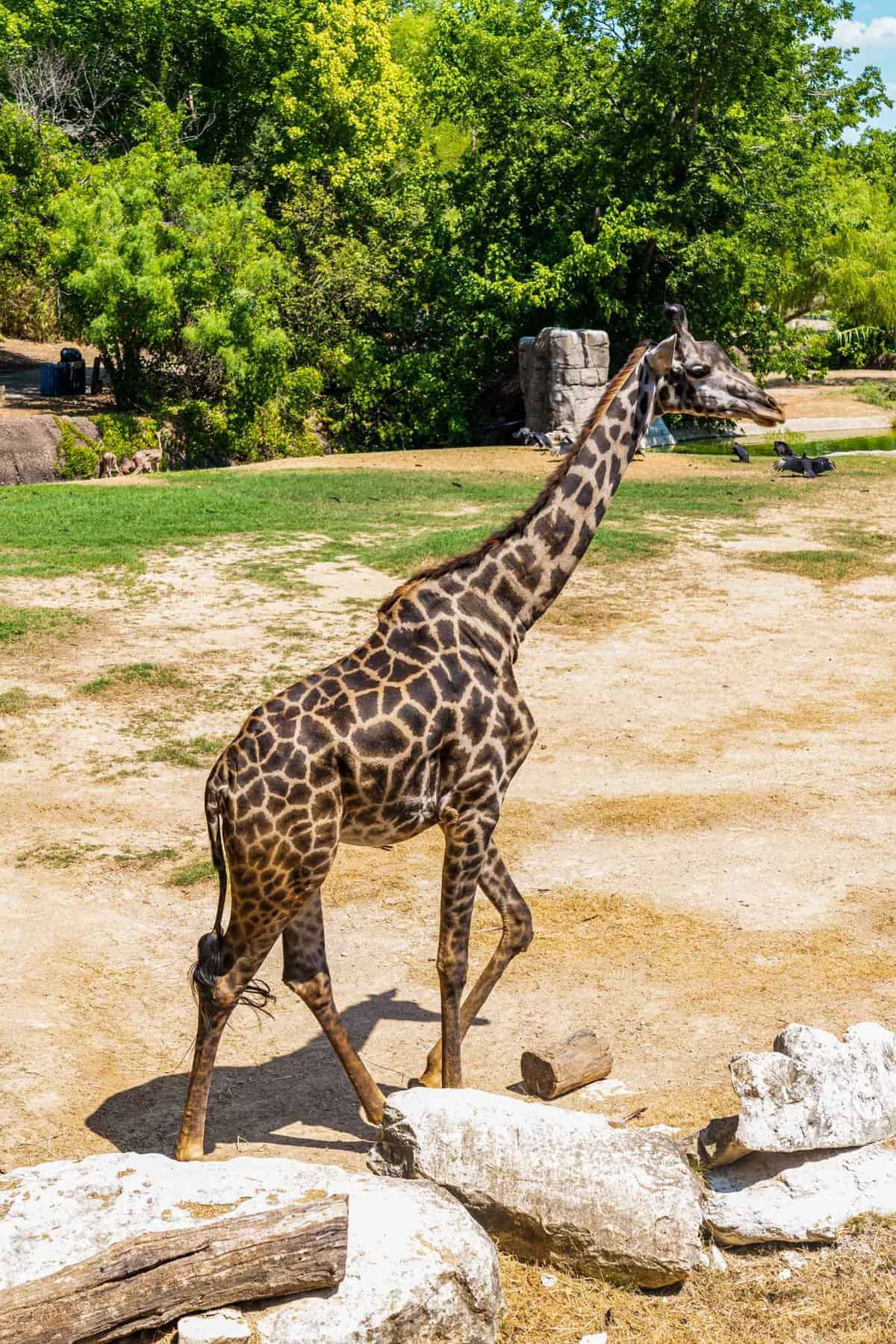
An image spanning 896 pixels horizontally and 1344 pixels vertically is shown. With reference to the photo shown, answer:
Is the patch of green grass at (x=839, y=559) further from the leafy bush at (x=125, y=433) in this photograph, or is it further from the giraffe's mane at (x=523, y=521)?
the leafy bush at (x=125, y=433)

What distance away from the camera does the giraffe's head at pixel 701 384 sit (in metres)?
6.95

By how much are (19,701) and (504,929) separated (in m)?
6.68

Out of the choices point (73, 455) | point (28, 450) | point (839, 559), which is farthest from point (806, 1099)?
point (73, 455)

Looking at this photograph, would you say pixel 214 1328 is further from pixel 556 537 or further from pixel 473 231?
pixel 473 231

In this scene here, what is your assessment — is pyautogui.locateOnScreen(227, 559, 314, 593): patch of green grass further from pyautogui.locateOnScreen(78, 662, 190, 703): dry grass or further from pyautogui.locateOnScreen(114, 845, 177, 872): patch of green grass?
pyautogui.locateOnScreen(114, 845, 177, 872): patch of green grass

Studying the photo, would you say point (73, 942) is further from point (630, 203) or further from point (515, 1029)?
point (630, 203)

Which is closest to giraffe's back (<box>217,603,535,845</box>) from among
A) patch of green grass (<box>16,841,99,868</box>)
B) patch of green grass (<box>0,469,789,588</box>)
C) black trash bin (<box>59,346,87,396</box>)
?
patch of green grass (<box>16,841,99,868</box>)

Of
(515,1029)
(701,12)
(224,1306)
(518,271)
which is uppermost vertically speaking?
(701,12)

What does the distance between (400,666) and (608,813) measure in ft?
14.3

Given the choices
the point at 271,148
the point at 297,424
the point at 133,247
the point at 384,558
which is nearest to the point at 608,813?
the point at 384,558

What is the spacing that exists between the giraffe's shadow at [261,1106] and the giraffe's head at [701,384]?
3.60 m

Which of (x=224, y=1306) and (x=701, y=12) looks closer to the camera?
(x=224, y=1306)

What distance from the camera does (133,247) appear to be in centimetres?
2862

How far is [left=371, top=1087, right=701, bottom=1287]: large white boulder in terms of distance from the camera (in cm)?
505
